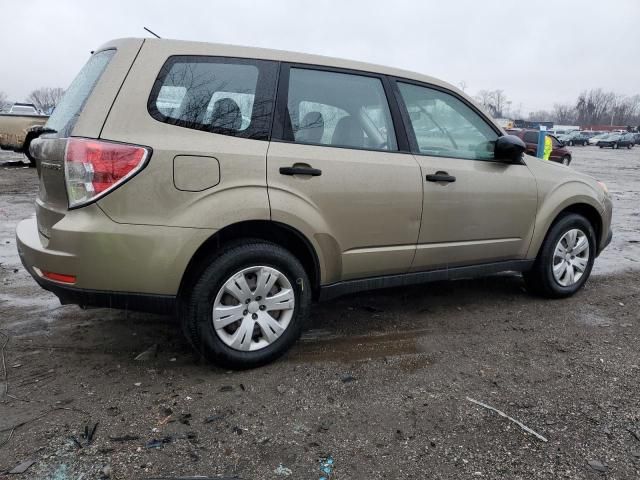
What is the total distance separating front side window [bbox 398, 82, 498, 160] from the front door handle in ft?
0.53

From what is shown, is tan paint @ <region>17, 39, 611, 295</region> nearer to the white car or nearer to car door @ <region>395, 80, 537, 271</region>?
car door @ <region>395, 80, 537, 271</region>

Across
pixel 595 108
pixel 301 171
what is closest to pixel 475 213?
pixel 301 171

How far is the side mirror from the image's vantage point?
3838 mm

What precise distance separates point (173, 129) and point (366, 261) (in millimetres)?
1465

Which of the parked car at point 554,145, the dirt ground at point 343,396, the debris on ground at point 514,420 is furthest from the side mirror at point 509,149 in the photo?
the parked car at point 554,145

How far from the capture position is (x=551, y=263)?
4.35 meters

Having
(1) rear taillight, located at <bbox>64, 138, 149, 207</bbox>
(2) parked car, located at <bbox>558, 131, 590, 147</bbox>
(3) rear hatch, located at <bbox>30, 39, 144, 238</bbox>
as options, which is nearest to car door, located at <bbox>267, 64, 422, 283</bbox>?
(1) rear taillight, located at <bbox>64, 138, 149, 207</bbox>

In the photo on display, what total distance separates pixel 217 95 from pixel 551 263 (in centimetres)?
310

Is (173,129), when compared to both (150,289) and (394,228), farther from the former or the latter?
(394,228)

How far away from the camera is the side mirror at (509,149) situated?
384cm

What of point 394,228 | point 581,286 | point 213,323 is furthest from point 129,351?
point 581,286

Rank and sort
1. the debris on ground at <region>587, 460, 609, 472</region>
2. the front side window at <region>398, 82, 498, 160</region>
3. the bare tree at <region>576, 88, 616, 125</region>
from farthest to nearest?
the bare tree at <region>576, 88, 616, 125</region>, the front side window at <region>398, 82, 498, 160</region>, the debris on ground at <region>587, 460, 609, 472</region>

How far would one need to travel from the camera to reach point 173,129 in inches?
109

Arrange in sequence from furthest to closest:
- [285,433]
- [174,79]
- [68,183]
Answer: [174,79]
[68,183]
[285,433]
